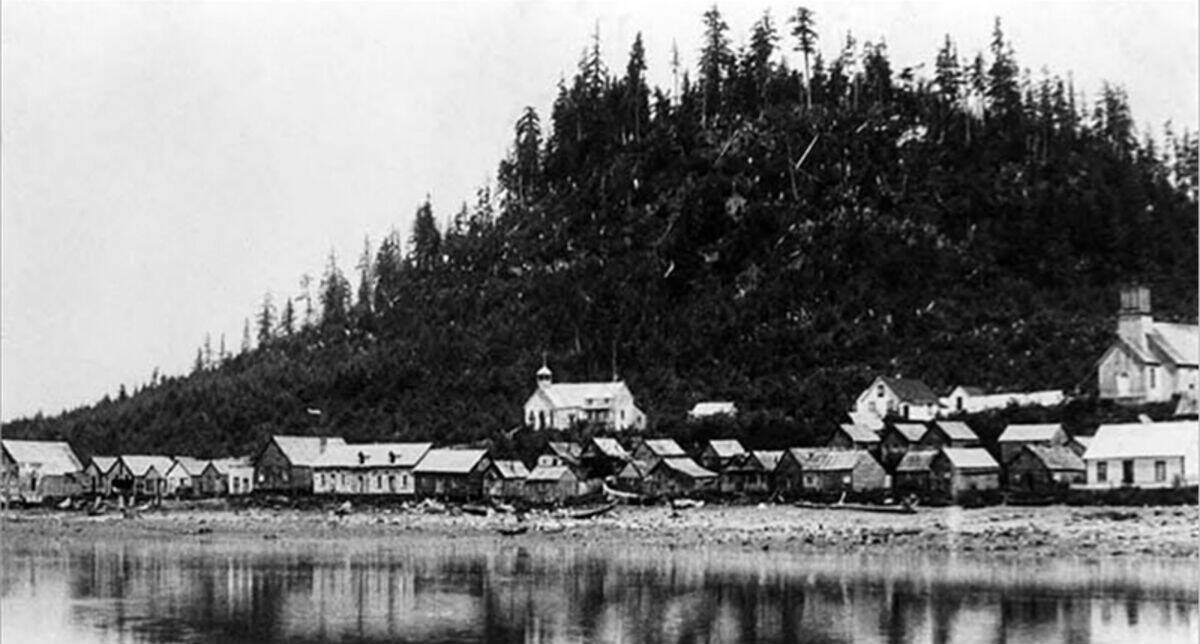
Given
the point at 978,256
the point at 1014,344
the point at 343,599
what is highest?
the point at 978,256

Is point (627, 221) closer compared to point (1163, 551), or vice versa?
point (1163, 551)

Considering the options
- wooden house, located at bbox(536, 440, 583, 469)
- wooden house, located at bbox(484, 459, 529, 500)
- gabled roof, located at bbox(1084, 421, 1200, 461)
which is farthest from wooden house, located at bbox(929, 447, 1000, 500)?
wooden house, located at bbox(484, 459, 529, 500)

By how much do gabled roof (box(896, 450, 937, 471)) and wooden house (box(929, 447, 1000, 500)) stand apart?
0.35 metres

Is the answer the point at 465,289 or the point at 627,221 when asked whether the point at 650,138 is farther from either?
the point at 465,289

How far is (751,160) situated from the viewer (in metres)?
103

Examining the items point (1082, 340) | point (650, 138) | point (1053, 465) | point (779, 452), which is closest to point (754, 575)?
point (1053, 465)

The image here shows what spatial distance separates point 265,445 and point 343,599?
52.4 m

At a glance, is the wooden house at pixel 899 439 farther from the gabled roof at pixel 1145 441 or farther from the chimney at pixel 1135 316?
the chimney at pixel 1135 316

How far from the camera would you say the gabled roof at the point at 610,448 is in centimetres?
7569

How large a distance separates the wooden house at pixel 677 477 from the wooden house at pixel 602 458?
2.82m

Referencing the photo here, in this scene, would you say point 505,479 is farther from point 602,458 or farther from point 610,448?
point 610,448

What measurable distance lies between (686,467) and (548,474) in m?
7.18

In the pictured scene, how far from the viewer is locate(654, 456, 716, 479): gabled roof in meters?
71.1

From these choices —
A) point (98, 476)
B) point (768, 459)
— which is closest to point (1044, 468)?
point (768, 459)
